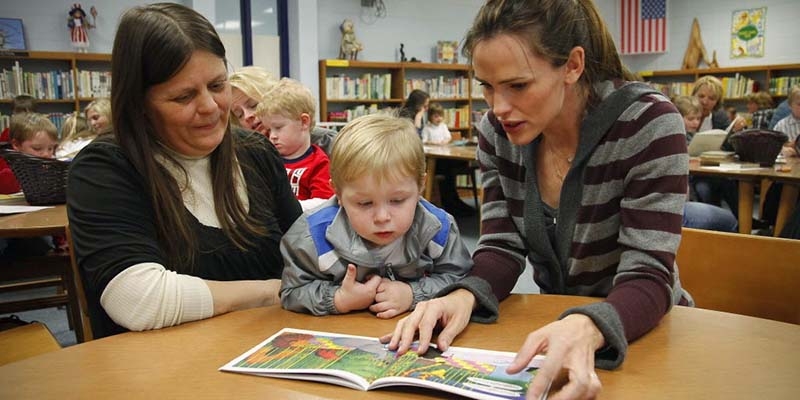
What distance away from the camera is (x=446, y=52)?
8617mm

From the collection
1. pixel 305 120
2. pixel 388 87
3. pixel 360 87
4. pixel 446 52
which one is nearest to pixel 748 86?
pixel 446 52

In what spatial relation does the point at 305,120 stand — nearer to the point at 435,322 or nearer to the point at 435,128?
the point at 435,322

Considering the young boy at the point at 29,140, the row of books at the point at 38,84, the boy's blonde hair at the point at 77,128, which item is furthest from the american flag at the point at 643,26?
the young boy at the point at 29,140

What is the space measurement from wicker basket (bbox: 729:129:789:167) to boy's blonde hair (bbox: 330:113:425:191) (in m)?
3.40

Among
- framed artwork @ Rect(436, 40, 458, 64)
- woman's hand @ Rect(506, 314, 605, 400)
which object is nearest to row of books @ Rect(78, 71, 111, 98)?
framed artwork @ Rect(436, 40, 458, 64)

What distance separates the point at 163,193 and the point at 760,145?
3813mm

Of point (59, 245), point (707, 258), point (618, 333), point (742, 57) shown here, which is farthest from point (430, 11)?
point (618, 333)

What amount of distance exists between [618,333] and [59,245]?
3.06m

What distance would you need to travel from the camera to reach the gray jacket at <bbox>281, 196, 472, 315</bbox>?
1.26 metres

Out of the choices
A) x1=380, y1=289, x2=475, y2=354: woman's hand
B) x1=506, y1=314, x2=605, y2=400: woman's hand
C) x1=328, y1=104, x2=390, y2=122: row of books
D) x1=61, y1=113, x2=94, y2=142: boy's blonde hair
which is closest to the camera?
x1=506, y1=314, x2=605, y2=400: woman's hand

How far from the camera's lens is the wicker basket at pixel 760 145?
387cm

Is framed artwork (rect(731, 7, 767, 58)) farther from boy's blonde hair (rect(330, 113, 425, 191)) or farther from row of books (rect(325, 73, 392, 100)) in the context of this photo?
boy's blonde hair (rect(330, 113, 425, 191))

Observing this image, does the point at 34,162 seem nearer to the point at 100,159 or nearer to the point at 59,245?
the point at 59,245

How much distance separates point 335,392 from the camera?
0.89 meters
